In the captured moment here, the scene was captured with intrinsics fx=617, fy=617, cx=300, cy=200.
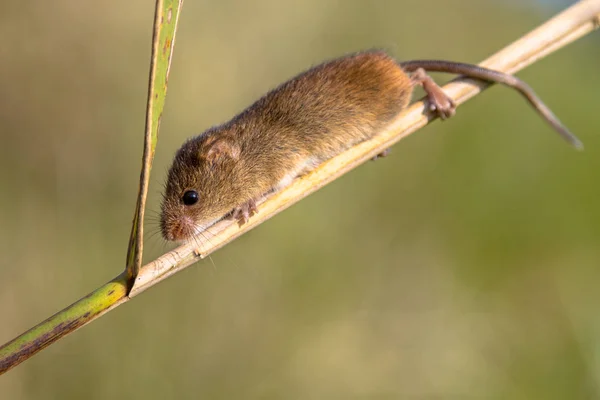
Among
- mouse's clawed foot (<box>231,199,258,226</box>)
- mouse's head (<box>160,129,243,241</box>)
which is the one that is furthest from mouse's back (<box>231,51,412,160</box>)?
mouse's clawed foot (<box>231,199,258,226</box>)

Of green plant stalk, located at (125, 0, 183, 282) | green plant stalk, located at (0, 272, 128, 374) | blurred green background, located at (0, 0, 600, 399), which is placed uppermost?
green plant stalk, located at (125, 0, 183, 282)

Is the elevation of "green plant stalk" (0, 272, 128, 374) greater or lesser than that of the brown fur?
greater

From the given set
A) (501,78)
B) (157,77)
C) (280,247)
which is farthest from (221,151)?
(280,247)

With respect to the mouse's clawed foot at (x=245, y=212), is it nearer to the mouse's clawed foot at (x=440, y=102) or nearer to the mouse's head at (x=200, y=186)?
the mouse's head at (x=200, y=186)

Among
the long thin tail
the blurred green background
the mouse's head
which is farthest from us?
the blurred green background

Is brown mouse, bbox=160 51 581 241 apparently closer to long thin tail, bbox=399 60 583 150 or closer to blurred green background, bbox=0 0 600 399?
long thin tail, bbox=399 60 583 150

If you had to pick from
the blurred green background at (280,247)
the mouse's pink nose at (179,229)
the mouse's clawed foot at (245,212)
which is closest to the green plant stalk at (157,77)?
the mouse's clawed foot at (245,212)

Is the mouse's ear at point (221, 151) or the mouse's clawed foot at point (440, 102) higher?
the mouse's ear at point (221, 151)
